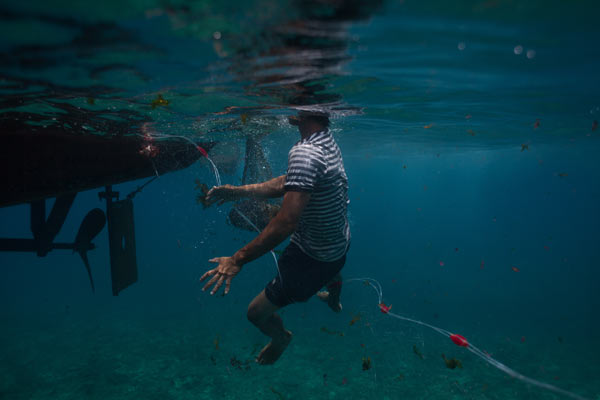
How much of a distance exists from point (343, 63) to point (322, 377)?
31.3 feet

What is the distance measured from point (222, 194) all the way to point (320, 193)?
72.9 inches

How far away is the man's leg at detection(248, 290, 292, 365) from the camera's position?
337cm

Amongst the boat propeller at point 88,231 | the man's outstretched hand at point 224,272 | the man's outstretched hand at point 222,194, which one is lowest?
the boat propeller at point 88,231

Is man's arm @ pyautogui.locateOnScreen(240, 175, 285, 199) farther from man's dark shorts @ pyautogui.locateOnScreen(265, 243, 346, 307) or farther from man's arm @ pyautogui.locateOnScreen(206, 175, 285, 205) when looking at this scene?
man's dark shorts @ pyautogui.locateOnScreen(265, 243, 346, 307)

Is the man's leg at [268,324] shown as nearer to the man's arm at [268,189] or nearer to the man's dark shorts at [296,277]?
the man's dark shorts at [296,277]

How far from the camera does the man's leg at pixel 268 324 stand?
3373 mm

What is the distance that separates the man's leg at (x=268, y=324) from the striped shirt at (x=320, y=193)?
0.84m

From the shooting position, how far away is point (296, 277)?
3.19 meters

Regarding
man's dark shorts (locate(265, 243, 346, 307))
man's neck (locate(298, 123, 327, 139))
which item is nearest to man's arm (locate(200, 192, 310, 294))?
man's dark shorts (locate(265, 243, 346, 307))

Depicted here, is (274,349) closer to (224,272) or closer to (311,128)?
(224,272)

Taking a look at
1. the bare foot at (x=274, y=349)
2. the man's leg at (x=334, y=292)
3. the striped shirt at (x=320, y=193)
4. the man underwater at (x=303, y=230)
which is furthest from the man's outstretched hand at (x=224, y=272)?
the man's leg at (x=334, y=292)

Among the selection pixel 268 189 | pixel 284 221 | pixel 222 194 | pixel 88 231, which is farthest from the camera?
pixel 88 231

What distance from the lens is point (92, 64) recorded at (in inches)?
157

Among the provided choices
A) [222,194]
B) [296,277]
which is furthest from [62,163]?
[296,277]
